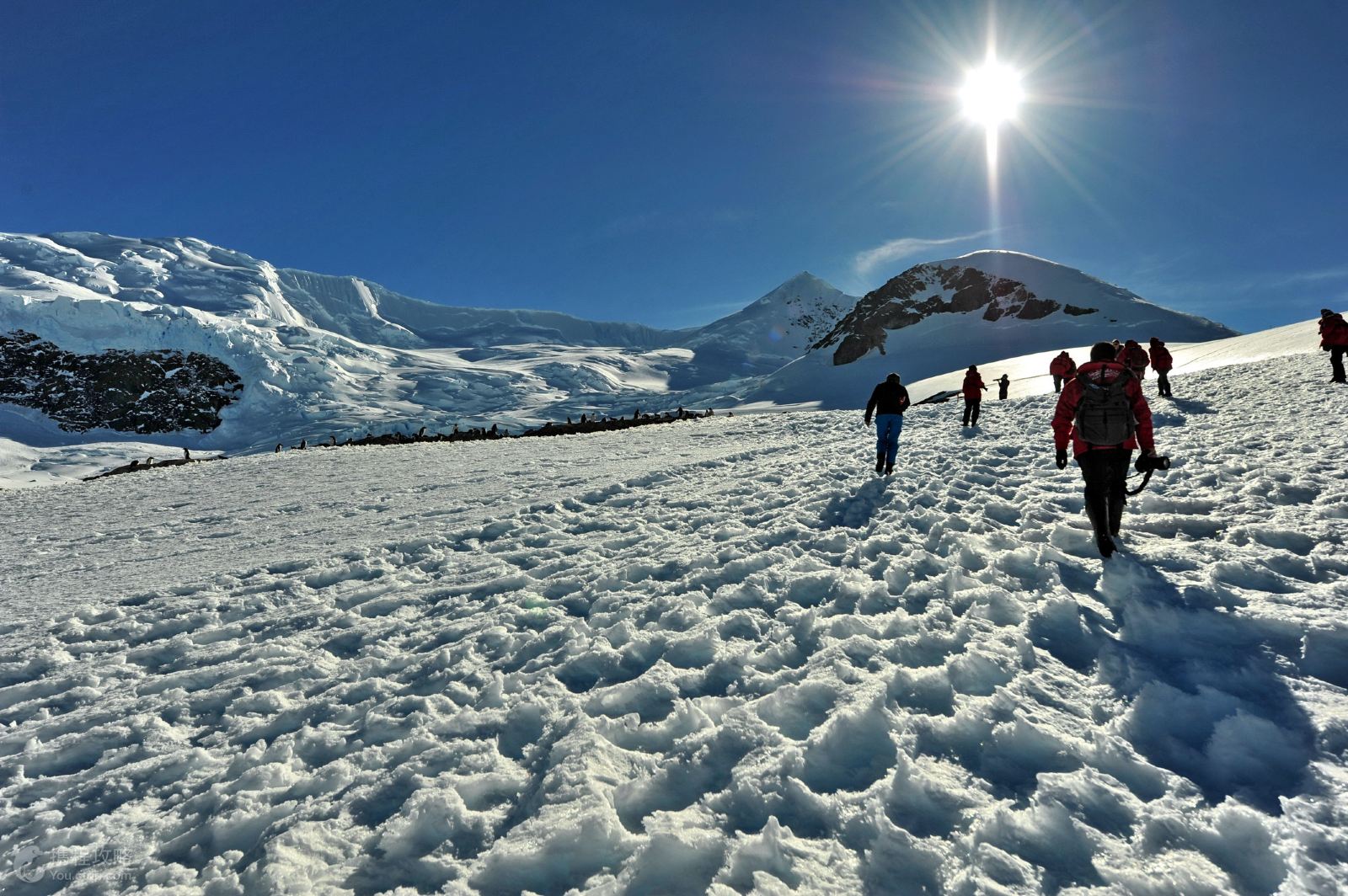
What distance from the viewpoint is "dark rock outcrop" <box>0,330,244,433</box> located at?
174750 millimetres

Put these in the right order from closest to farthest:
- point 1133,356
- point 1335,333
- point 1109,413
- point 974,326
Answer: point 1109,413
point 1335,333
point 1133,356
point 974,326

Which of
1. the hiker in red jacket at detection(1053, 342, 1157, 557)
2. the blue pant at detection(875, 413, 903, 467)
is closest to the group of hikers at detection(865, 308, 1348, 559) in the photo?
the hiker in red jacket at detection(1053, 342, 1157, 557)

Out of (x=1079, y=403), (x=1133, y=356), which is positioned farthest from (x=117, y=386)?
(x=1079, y=403)

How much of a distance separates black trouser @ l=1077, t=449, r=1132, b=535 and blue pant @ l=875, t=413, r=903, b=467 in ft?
16.6

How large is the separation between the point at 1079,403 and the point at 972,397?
12.5 m

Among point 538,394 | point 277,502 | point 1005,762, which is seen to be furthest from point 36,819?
point 538,394

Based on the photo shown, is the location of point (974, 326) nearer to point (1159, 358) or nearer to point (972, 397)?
point (1159, 358)

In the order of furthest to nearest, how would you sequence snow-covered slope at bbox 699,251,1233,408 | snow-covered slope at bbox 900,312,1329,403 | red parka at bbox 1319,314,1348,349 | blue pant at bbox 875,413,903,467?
snow-covered slope at bbox 699,251,1233,408 → snow-covered slope at bbox 900,312,1329,403 → red parka at bbox 1319,314,1348,349 → blue pant at bbox 875,413,903,467

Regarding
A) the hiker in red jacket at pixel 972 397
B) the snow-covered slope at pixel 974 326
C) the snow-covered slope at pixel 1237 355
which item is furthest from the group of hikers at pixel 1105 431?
the snow-covered slope at pixel 974 326

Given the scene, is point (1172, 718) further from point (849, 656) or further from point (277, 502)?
point (277, 502)

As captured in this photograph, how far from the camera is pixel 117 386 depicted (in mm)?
188375

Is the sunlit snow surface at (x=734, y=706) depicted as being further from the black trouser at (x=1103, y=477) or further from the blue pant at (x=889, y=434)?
the blue pant at (x=889, y=434)

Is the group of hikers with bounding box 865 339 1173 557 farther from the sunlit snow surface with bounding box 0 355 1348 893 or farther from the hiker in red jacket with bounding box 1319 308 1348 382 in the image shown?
the hiker in red jacket with bounding box 1319 308 1348 382

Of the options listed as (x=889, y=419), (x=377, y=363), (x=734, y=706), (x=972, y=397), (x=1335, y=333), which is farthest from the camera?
(x=377, y=363)
